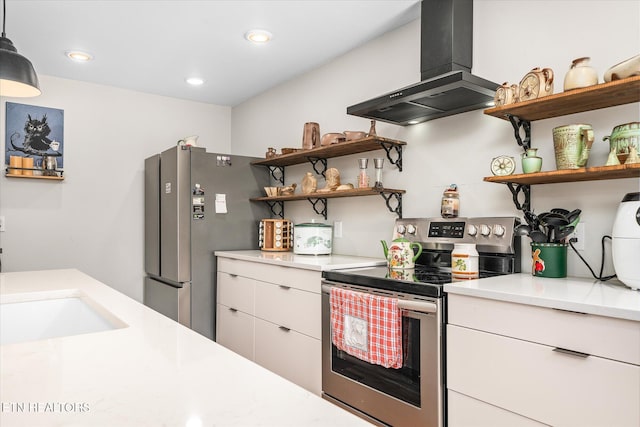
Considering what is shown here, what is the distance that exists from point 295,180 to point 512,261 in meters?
2.03

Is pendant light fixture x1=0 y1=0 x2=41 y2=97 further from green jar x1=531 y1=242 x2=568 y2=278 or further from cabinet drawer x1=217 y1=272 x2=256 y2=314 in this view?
green jar x1=531 y1=242 x2=568 y2=278

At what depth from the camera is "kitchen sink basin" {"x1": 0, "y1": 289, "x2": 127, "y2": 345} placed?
1518mm

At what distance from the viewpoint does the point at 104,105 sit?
3871 mm

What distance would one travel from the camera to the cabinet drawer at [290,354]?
7.72 ft

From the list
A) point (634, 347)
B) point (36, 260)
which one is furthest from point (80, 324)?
point (36, 260)

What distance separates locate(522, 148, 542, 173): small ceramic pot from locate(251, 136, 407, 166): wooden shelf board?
0.85 metres

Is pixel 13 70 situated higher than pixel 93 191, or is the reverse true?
pixel 13 70

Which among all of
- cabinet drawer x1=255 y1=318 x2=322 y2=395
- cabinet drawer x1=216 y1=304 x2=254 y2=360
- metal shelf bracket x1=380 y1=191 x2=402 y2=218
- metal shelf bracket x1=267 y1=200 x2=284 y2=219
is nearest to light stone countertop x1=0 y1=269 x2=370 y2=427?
cabinet drawer x1=255 y1=318 x2=322 y2=395

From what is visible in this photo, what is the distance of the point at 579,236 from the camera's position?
74.9 inches

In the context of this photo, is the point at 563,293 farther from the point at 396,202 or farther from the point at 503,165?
the point at 396,202

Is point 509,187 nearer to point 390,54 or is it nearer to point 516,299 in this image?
point 516,299

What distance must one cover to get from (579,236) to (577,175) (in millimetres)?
335

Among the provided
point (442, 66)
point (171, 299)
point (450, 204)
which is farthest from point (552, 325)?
point (171, 299)

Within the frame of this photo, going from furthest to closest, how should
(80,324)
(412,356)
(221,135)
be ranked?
(221,135) → (412,356) → (80,324)
